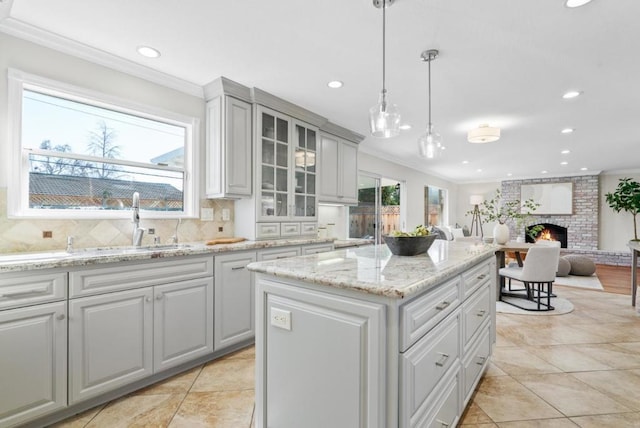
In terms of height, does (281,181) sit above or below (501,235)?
above

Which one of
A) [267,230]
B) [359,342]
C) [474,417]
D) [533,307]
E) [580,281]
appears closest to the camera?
[359,342]

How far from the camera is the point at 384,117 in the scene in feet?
6.57

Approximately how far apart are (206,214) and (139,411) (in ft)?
5.55

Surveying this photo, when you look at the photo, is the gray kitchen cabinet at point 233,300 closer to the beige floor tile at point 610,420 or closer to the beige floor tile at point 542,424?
the beige floor tile at point 542,424

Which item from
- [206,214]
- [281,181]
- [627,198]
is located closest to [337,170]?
[281,181]

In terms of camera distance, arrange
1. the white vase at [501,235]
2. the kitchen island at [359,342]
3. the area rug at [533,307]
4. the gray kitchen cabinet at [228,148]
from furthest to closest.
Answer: the white vase at [501,235], the area rug at [533,307], the gray kitchen cabinet at [228,148], the kitchen island at [359,342]

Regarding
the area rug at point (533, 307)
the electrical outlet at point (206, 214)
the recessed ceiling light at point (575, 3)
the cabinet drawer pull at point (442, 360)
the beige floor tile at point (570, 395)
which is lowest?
the beige floor tile at point (570, 395)

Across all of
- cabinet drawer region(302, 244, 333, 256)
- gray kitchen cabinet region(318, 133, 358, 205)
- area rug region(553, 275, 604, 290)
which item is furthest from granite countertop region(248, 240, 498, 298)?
area rug region(553, 275, 604, 290)

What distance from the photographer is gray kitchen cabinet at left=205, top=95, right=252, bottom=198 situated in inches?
114

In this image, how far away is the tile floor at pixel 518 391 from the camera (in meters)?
1.85

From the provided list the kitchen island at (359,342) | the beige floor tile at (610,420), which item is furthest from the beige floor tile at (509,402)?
the kitchen island at (359,342)

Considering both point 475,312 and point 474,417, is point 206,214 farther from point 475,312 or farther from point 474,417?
point 474,417

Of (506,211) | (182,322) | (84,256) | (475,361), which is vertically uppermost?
(506,211)

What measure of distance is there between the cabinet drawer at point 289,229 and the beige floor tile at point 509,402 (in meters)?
2.20
